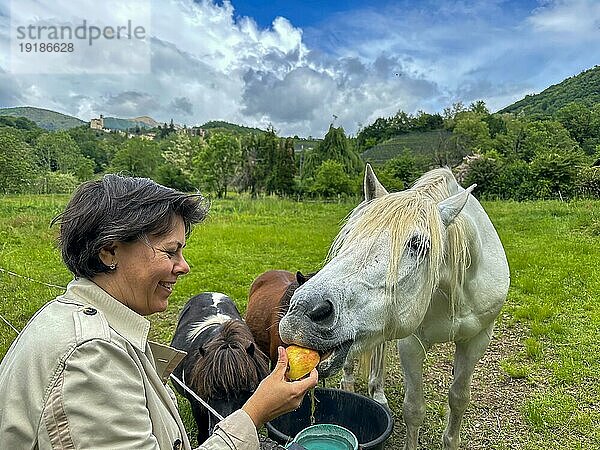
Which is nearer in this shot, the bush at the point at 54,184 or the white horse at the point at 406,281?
the white horse at the point at 406,281

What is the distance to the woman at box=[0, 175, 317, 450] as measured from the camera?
1.03 metres

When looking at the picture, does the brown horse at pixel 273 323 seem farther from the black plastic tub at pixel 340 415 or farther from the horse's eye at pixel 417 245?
the horse's eye at pixel 417 245

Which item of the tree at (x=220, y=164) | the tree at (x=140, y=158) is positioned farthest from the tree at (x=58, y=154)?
the tree at (x=220, y=164)

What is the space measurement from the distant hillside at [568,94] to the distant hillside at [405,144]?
1392 cm

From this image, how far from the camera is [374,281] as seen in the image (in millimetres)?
1961

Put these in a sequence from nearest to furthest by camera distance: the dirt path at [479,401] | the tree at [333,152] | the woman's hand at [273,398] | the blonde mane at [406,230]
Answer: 1. the woman's hand at [273,398]
2. the blonde mane at [406,230]
3. the dirt path at [479,401]
4. the tree at [333,152]

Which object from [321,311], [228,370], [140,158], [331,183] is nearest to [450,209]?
[321,311]

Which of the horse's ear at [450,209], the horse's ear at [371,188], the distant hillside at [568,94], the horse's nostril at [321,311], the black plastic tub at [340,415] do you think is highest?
the distant hillside at [568,94]

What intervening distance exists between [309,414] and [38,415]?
2736 mm

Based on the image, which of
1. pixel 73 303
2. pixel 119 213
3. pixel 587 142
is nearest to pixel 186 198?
pixel 119 213

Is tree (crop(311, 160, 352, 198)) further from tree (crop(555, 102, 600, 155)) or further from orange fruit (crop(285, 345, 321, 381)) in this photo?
orange fruit (crop(285, 345, 321, 381))

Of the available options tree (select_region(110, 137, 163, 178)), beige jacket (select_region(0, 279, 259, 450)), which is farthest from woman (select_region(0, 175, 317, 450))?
tree (select_region(110, 137, 163, 178))

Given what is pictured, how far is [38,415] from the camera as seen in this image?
103 centimetres

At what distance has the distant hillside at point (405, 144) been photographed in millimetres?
42750
